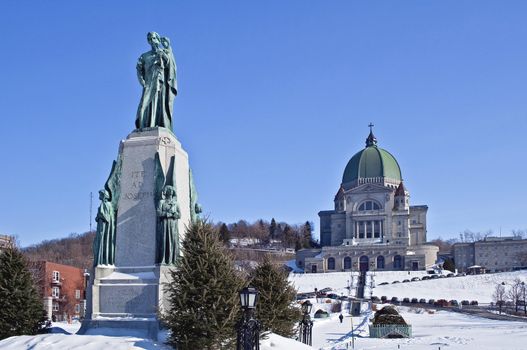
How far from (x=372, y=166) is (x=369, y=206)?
8.39 metres

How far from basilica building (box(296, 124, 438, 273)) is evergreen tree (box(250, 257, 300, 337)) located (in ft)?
316

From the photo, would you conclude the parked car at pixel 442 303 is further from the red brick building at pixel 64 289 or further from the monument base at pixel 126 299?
the monument base at pixel 126 299

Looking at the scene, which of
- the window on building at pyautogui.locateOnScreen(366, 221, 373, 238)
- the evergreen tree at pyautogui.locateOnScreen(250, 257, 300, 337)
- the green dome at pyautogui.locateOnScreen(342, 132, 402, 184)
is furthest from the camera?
the green dome at pyautogui.locateOnScreen(342, 132, 402, 184)

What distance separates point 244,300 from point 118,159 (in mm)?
7010

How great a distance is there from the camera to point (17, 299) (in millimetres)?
17266

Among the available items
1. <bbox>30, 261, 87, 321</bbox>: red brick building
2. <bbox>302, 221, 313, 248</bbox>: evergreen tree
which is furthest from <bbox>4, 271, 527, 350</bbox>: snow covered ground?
<bbox>302, 221, 313, 248</bbox>: evergreen tree

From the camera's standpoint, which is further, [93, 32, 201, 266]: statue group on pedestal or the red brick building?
the red brick building

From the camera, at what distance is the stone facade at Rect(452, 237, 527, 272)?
119 meters

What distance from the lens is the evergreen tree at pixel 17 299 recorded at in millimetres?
17047

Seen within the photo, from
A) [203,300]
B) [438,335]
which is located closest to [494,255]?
[438,335]

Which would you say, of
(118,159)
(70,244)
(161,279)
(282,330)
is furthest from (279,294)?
(70,244)

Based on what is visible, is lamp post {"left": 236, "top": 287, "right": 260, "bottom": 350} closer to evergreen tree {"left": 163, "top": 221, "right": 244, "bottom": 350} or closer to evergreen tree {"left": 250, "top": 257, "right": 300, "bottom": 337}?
evergreen tree {"left": 163, "top": 221, "right": 244, "bottom": 350}

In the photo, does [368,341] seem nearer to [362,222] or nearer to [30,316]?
[30,316]

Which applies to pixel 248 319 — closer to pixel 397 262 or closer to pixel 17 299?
pixel 17 299
